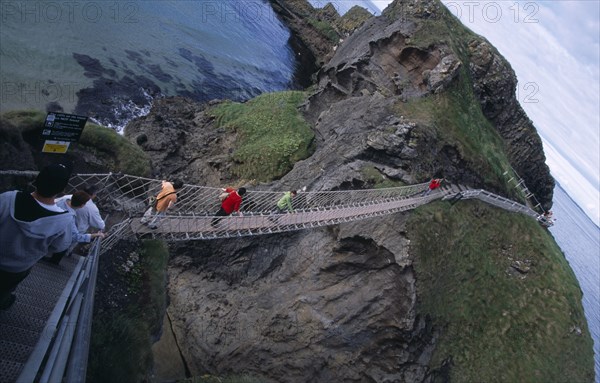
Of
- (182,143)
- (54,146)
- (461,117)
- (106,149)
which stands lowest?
(182,143)

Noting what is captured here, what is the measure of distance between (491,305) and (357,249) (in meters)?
6.43

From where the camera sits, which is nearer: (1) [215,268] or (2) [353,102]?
(1) [215,268]

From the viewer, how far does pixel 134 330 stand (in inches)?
386

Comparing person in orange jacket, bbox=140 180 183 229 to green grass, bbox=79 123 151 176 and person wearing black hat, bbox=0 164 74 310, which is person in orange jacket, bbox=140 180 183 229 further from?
person wearing black hat, bbox=0 164 74 310

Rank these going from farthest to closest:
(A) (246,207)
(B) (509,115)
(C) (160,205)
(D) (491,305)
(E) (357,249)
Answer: (B) (509,115) → (A) (246,207) → (D) (491,305) → (E) (357,249) → (C) (160,205)

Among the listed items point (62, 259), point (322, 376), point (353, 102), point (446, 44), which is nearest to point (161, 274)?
point (62, 259)

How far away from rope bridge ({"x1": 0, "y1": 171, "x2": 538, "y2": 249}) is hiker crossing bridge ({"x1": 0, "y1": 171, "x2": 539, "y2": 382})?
0.03m

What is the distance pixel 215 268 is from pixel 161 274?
723cm

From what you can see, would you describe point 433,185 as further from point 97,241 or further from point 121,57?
point 121,57

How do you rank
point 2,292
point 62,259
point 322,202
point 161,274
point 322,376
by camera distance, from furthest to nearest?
1. point 322,202
2. point 322,376
3. point 161,274
4. point 62,259
5. point 2,292

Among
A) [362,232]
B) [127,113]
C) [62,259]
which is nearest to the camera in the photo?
[62,259]

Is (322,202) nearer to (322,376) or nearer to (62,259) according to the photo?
(322,376)

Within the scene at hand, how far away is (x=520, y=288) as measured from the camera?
61.2 ft

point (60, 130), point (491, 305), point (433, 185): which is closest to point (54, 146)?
point (60, 130)
